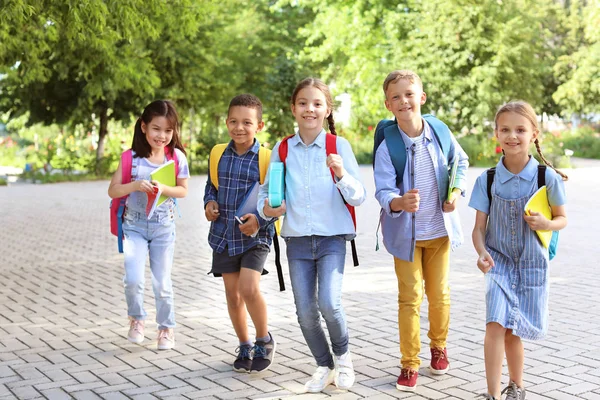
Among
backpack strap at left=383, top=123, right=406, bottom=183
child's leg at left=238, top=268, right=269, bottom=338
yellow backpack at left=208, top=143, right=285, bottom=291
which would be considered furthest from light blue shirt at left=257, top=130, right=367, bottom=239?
Answer: child's leg at left=238, top=268, right=269, bottom=338

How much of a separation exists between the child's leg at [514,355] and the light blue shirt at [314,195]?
0.97 m

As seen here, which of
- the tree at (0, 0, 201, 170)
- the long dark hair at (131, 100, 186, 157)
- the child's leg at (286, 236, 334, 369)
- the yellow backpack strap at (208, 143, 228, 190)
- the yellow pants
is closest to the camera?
the child's leg at (286, 236, 334, 369)

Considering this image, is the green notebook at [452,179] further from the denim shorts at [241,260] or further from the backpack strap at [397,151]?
the denim shorts at [241,260]

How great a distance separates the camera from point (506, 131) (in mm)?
4273

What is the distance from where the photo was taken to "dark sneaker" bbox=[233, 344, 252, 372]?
520 centimetres

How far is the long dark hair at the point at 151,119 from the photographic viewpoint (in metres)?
5.65

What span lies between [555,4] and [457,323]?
43.0 m

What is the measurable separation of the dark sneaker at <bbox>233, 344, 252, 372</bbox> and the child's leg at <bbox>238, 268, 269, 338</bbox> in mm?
133

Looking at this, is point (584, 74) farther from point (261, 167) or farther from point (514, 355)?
point (514, 355)

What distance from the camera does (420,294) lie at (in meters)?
4.82

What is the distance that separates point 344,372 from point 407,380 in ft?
1.12

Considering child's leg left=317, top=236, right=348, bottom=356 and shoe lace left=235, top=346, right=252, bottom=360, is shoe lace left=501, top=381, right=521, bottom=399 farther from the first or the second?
shoe lace left=235, top=346, right=252, bottom=360

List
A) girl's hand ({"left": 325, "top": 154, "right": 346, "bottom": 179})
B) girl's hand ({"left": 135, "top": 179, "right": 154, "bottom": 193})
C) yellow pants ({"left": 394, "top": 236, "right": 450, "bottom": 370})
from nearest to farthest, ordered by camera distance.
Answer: girl's hand ({"left": 325, "top": 154, "right": 346, "bottom": 179}), yellow pants ({"left": 394, "top": 236, "right": 450, "bottom": 370}), girl's hand ({"left": 135, "top": 179, "right": 154, "bottom": 193})

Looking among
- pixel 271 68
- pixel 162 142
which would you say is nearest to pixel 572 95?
pixel 271 68
